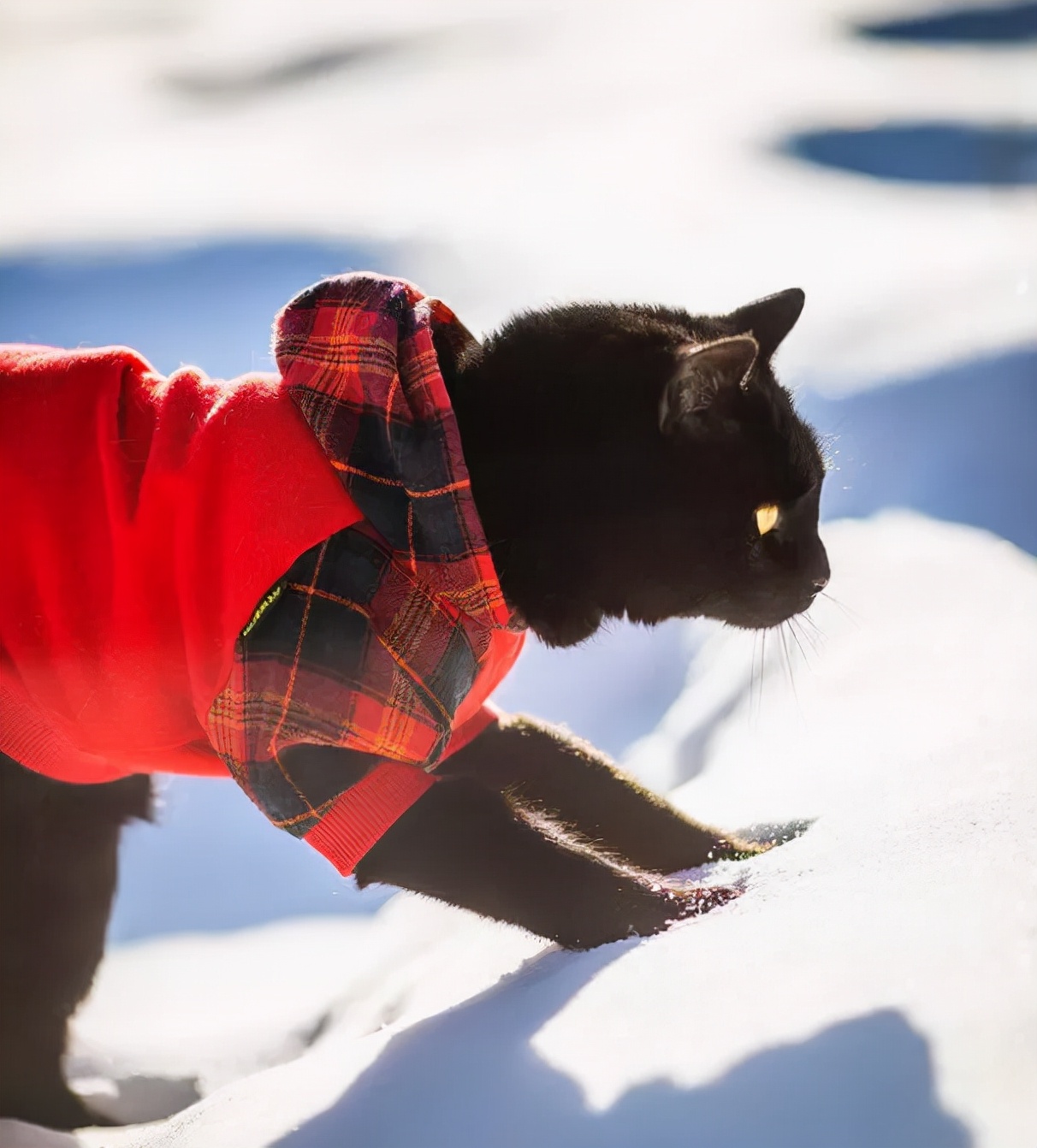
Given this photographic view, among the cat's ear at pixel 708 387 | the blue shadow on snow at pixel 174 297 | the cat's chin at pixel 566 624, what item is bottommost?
the cat's chin at pixel 566 624

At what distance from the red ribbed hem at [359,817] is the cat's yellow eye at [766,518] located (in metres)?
0.27

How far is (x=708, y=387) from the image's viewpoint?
0.54 metres

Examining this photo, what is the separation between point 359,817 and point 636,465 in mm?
259

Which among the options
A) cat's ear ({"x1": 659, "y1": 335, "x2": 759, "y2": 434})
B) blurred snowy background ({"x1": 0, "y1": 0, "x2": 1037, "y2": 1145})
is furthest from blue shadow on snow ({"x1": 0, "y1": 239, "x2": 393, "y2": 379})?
cat's ear ({"x1": 659, "y1": 335, "x2": 759, "y2": 434})

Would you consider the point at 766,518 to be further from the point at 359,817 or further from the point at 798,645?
the point at 359,817

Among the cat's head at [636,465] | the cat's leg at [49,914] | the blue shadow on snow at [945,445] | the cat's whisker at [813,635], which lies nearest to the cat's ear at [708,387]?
the cat's head at [636,465]

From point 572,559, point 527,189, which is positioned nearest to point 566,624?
point 572,559

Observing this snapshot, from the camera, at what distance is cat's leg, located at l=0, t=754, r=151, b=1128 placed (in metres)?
0.61

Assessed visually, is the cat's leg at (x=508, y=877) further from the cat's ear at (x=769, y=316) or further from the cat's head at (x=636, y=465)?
the cat's ear at (x=769, y=316)

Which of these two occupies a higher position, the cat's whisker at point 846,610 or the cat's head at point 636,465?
the cat's head at point 636,465

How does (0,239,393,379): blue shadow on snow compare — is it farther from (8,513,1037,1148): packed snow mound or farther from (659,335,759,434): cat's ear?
(8,513,1037,1148): packed snow mound

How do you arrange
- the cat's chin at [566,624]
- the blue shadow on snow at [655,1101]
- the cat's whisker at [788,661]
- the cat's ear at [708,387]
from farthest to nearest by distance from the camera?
1. the cat's whisker at [788,661]
2. the cat's chin at [566,624]
3. the cat's ear at [708,387]
4. the blue shadow on snow at [655,1101]

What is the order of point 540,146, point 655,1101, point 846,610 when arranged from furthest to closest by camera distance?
point 846,610, point 540,146, point 655,1101

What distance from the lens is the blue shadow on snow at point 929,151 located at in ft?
1.99
